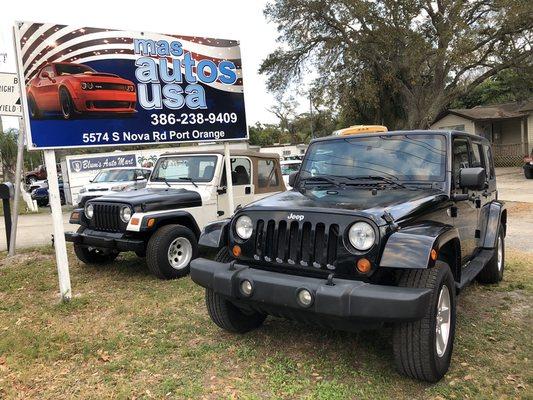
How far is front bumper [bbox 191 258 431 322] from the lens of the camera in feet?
9.98

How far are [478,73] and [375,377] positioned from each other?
88.9 ft

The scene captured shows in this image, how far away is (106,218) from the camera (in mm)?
6480

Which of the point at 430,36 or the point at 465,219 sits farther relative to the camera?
the point at 430,36

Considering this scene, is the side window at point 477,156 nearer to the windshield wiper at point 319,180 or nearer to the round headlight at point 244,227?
the windshield wiper at point 319,180

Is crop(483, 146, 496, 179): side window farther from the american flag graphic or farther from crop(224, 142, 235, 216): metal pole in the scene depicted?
the american flag graphic

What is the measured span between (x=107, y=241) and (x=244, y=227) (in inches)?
121

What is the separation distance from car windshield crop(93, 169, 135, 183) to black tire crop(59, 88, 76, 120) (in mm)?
11368

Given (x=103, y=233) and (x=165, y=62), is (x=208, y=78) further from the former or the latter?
(x=103, y=233)

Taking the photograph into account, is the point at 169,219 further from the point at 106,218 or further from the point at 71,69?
the point at 71,69

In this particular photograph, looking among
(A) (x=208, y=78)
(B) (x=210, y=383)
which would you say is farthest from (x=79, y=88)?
(B) (x=210, y=383)

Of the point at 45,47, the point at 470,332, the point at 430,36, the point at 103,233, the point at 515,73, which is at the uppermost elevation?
the point at 430,36

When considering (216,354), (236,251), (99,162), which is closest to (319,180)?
(236,251)

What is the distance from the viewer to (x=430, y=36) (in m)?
22.6

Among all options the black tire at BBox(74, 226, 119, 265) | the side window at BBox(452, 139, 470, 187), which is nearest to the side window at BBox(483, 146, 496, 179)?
the side window at BBox(452, 139, 470, 187)
